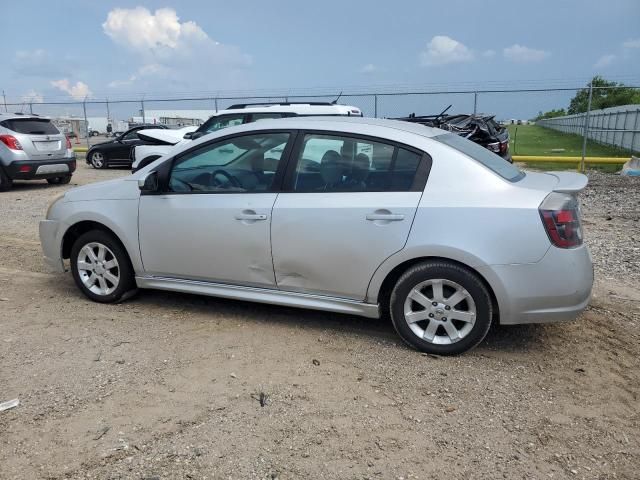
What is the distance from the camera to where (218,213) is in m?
4.20

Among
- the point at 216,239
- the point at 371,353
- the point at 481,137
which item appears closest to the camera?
the point at 371,353

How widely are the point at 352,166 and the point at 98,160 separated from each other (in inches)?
621

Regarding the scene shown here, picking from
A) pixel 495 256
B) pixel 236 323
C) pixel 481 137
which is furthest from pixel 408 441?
pixel 481 137

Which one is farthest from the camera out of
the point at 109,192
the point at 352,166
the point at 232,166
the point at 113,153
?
the point at 113,153

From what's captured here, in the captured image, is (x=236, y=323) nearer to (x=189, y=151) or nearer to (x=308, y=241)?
(x=308, y=241)

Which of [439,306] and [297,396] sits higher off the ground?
[439,306]

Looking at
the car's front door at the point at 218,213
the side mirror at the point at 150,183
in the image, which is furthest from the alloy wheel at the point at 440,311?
the side mirror at the point at 150,183

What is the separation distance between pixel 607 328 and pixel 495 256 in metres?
1.50

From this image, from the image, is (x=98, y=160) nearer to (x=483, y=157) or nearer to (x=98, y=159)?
(x=98, y=159)

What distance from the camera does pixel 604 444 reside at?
2809 mm

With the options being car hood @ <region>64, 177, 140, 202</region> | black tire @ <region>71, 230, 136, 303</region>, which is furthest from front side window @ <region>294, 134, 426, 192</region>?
black tire @ <region>71, 230, 136, 303</region>

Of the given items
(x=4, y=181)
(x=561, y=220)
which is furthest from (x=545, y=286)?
(x=4, y=181)

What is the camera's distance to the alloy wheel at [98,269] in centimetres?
475

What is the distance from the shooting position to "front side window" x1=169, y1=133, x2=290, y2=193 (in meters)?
4.17
